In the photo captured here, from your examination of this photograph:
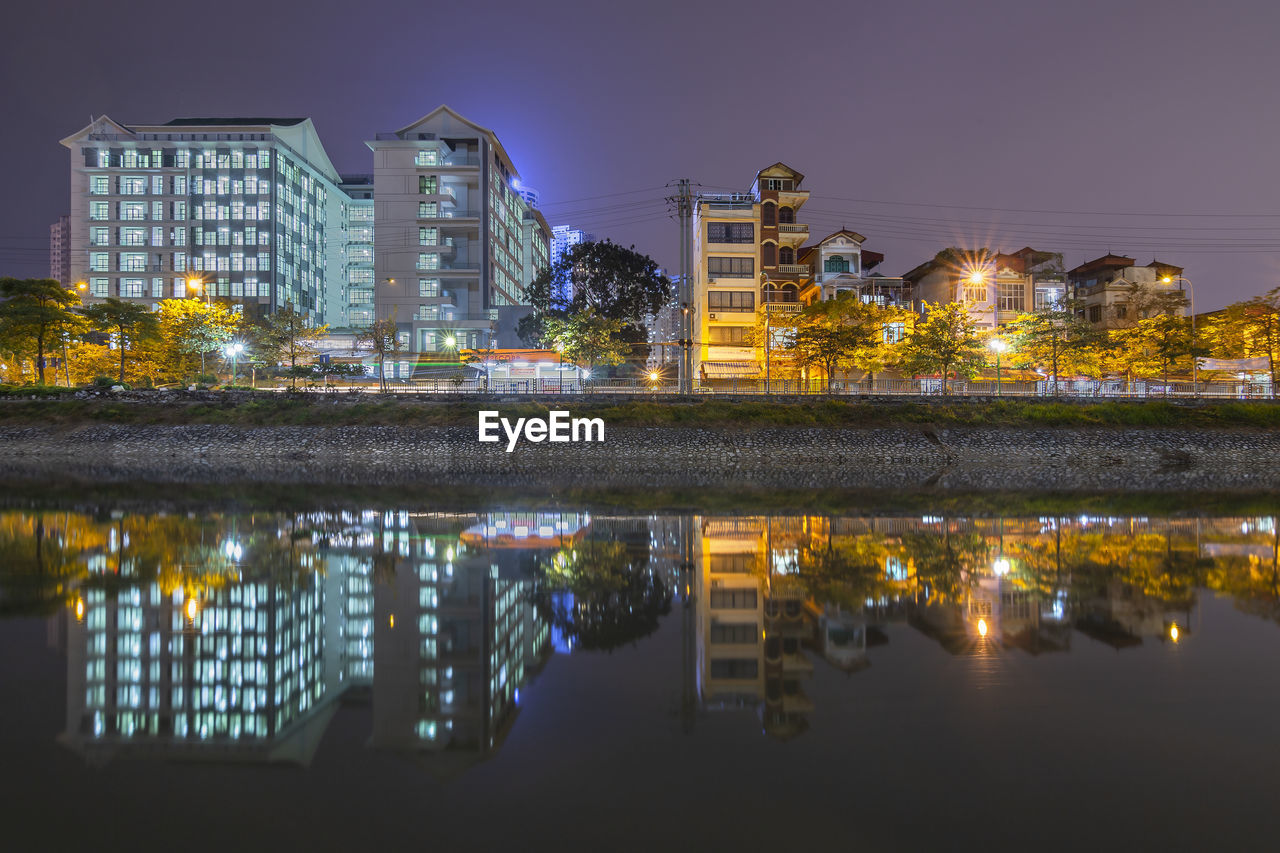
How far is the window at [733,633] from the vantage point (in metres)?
9.42

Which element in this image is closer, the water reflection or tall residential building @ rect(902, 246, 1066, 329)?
the water reflection

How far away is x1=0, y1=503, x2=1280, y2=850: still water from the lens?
206 inches

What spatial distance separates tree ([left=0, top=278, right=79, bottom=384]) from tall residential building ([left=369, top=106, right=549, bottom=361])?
2804cm

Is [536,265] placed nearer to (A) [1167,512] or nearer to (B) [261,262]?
(B) [261,262]

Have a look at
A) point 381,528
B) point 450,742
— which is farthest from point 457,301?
point 450,742

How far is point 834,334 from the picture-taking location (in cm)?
5488

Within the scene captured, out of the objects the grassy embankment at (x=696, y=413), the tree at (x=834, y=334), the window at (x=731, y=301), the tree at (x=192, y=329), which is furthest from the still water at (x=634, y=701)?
the window at (x=731, y=301)

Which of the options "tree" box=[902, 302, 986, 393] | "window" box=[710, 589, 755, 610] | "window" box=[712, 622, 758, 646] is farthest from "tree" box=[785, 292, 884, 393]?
"window" box=[712, 622, 758, 646]

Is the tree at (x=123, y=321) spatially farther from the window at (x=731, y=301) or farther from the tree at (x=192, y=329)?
the window at (x=731, y=301)

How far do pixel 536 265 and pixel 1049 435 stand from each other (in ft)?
290

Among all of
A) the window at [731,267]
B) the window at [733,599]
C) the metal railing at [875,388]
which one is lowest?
the window at [733,599]

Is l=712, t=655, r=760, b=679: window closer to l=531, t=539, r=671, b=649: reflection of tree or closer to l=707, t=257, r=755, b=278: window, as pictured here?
l=531, t=539, r=671, b=649: reflection of tree

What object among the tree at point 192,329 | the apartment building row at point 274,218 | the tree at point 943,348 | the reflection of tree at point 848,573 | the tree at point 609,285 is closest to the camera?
the reflection of tree at point 848,573

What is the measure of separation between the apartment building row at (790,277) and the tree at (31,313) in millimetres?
51513
